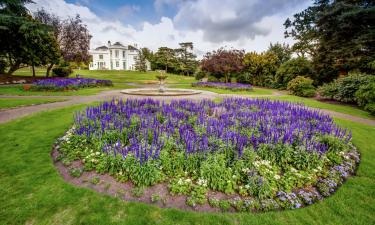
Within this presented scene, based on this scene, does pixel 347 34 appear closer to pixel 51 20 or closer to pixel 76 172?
pixel 76 172

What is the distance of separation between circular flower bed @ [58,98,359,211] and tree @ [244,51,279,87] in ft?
87.5

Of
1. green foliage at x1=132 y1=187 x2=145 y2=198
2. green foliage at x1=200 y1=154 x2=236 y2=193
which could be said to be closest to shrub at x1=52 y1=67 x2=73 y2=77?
green foliage at x1=132 y1=187 x2=145 y2=198

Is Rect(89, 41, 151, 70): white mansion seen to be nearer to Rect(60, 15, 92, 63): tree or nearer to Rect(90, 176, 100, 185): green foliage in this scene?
Rect(60, 15, 92, 63): tree

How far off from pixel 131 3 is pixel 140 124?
505 inches

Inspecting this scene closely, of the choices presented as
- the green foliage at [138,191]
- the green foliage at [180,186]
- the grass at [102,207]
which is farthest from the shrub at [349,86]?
the green foliage at [138,191]

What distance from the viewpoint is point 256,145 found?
4.37 m

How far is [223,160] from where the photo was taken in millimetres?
3662

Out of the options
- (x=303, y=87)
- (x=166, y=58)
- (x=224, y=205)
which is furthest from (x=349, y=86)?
(x=166, y=58)

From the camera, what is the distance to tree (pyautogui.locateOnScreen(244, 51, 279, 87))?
1176 inches

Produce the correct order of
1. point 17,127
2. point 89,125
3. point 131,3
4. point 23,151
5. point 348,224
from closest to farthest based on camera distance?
1. point 348,224
2. point 23,151
3. point 89,125
4. point 17,127
5. point 131,3

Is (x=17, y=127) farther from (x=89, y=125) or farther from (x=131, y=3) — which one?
(x=131, y=3)

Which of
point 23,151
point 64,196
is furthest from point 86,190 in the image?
point 23,151

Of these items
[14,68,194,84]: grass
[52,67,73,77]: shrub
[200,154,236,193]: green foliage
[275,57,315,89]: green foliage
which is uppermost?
[275,57,315,89]: green foliage

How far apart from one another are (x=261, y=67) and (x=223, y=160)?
30.1 metres
